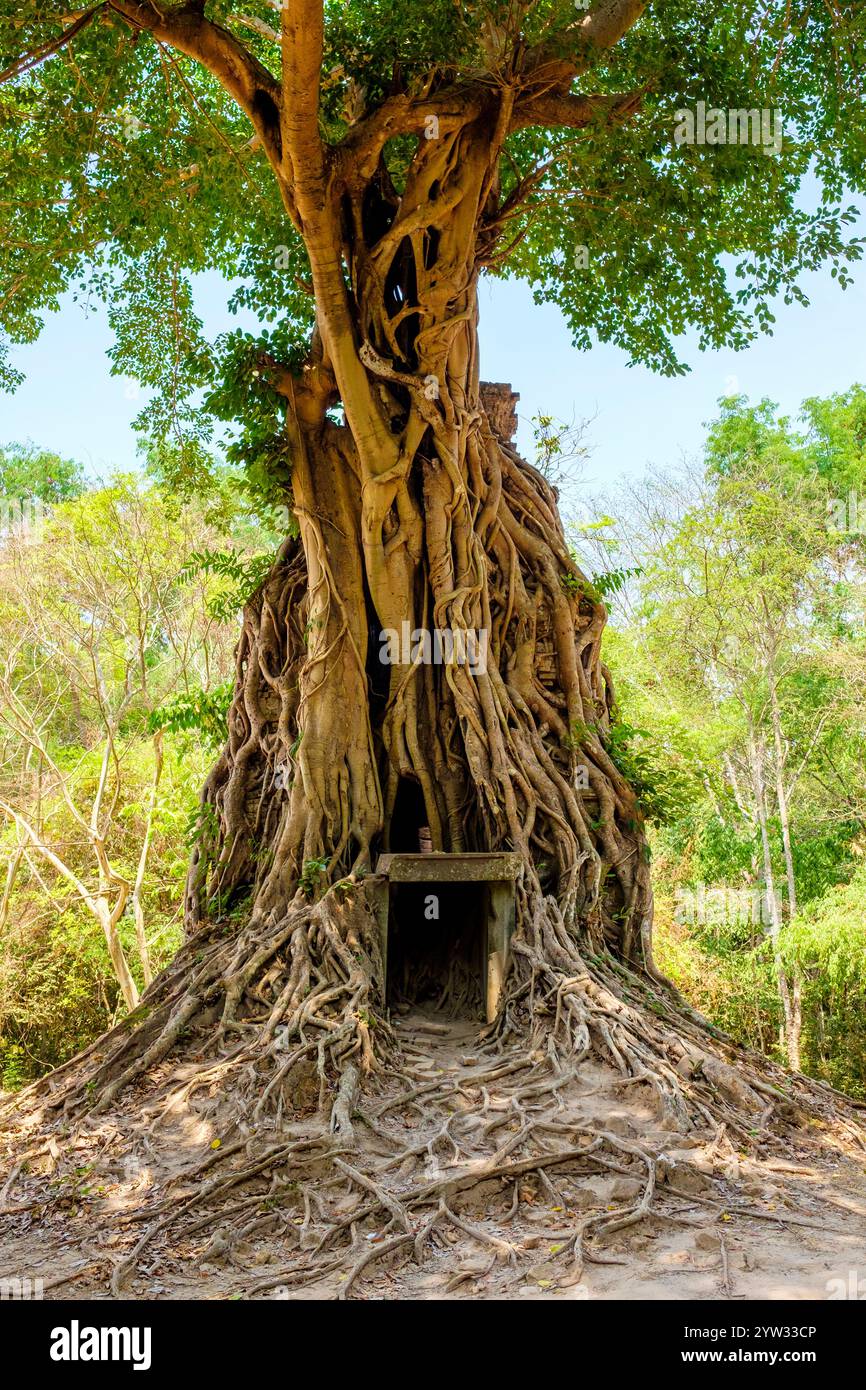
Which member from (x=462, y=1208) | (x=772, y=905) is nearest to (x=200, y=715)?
(x=462, y=1208)

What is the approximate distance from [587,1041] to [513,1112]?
638 mm

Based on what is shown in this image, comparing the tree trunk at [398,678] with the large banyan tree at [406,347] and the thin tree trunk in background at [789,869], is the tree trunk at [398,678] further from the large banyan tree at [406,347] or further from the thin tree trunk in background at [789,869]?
the thin tree trunk in background at [789,869]

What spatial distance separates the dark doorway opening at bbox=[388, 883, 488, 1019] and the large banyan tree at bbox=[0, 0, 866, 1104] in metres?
0.69

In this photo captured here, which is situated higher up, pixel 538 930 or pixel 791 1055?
pixel 538 930

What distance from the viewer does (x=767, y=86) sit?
582 cm

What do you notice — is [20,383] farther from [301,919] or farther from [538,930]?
[538,930]

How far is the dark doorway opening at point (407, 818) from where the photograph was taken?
6.63m

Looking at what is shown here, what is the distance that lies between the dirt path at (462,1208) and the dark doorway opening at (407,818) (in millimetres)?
2126

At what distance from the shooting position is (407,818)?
6715mm

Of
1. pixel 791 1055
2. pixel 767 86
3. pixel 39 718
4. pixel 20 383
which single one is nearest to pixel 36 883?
pixel 39 718

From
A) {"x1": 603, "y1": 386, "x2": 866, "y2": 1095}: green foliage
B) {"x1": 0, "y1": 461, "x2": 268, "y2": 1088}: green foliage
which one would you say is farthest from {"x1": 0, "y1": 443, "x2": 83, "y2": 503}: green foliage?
{"x1": 603, "y1": 386, "x2": 866, "y2": 1095}: green foliage

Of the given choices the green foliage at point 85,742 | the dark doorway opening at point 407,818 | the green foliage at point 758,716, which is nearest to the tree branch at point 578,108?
the dark doorway opening at point 407,818

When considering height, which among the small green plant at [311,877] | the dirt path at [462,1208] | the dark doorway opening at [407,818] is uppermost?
the dark doorway opening at [407,818]

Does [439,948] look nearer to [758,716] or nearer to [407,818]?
[407,818]
